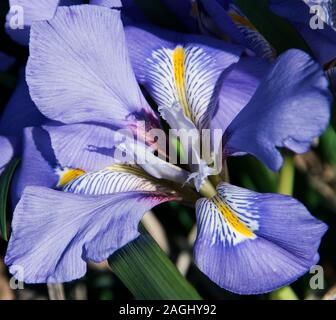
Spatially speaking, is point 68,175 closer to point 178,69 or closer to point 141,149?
point 141,149

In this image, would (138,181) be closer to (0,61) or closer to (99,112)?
(99,112)

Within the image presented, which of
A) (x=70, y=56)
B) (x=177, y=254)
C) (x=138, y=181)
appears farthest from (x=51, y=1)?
(x=177, y=254)

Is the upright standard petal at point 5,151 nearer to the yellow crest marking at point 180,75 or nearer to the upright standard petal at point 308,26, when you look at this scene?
the yellow crest marking at point 180,75

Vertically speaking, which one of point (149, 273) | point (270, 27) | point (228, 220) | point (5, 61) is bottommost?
point (149, 273)

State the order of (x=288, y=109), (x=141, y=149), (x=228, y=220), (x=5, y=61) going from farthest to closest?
(x=5, y=61) → (x=141, y=149) → (x=228, y=220) → (x=288, y=109)

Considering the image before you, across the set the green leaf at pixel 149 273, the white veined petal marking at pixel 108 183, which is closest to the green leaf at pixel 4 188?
the white veined petal marking at pixel 108 183

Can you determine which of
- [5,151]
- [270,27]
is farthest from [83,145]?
[270,27]
